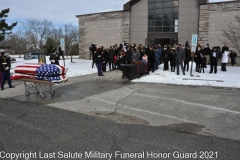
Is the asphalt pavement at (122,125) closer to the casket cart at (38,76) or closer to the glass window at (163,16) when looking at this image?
the casket cart at (38,76)

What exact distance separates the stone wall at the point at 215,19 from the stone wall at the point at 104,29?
30.4ft

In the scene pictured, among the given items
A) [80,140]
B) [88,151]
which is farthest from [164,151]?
[80,140]

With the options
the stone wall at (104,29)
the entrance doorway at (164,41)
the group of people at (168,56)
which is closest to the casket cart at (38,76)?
the group of people at (168,56)

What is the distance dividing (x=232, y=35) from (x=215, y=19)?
2.50 m

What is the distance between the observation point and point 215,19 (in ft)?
74.7

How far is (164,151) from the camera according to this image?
4020 mm

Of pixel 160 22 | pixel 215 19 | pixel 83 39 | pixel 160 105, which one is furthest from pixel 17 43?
pixel 160 105

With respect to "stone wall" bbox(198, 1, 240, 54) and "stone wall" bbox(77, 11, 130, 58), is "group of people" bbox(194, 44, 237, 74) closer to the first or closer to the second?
"stone wall" bbox(198, 1, 240, 54)

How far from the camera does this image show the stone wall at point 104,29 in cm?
2823

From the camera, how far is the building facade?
2286 centimetres

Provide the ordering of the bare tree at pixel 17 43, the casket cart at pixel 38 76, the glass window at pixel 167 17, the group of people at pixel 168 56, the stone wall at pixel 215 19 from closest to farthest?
the casket cart at pixel 38 76 < the group of people at pixel 168 56 < the stone wall at pixel 215 19 < the glass window at pixel 167 17 < the bare tree at pixel 17 43

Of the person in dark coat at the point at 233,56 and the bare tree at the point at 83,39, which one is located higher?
the bare tree at the point at 83,39

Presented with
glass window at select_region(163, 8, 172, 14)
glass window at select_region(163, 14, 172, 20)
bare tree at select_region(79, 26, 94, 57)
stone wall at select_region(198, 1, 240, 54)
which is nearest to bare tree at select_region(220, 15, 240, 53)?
stone wall at select_region(198, 1, 240, 54)

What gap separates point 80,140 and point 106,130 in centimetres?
76
